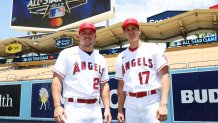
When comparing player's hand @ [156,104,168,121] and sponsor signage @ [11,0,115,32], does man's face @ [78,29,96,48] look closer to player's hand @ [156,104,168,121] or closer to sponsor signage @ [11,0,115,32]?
player's hand @ [156,104,168,121]

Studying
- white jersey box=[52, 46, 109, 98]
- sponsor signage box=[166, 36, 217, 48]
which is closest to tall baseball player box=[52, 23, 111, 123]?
white jersey box=[52, 46, 109, 98]

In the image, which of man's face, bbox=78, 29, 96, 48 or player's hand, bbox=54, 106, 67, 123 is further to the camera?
man's face, bbox=78, 29, 96, 48

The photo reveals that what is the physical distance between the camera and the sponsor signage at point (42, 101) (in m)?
8.41

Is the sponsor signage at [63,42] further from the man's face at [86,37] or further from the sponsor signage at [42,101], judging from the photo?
the man's face at [86,37]

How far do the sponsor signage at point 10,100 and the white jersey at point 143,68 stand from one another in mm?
6798

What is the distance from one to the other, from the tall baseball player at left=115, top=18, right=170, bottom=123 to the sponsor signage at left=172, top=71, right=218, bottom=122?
3140 millimetres

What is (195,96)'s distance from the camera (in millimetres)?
6051

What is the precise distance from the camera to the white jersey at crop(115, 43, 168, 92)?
3.15 metres

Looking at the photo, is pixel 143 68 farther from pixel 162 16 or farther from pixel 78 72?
pixel 162 16

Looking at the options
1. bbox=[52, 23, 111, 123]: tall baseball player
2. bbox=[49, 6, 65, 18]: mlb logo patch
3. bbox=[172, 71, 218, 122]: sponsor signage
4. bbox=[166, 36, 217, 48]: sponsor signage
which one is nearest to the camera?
bbox=[52, 23, 111, 123]: tall baseball player

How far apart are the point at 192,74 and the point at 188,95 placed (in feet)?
1.65

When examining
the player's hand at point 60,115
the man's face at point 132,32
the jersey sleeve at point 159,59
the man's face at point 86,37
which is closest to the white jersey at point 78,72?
the man's face at point 86,37

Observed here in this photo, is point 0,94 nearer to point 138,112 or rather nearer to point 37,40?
point 138,112

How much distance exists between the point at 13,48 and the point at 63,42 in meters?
4.97
